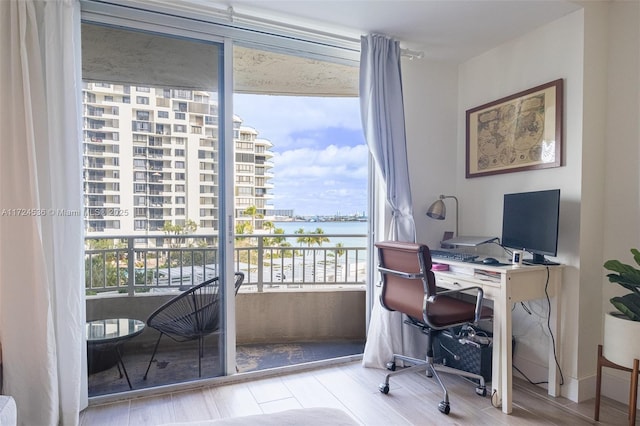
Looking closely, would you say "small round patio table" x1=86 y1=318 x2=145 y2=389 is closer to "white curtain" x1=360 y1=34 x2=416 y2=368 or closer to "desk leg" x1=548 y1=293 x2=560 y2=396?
"white curtain" x1=360 y1=34 x2=416 y2=368

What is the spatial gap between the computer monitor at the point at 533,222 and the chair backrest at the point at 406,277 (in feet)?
2.36

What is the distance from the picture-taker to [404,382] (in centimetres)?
246

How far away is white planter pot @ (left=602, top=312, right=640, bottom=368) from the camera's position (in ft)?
5.90

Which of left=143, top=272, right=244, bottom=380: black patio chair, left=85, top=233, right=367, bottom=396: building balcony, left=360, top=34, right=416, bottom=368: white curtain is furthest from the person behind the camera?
left=360, top=34, right=416, bottom=368: white curtain

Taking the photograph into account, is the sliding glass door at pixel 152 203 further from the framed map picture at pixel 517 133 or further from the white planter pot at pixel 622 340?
the white planter pot at pixel 622 340

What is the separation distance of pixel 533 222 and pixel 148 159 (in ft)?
8.03

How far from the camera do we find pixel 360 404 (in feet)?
7.11

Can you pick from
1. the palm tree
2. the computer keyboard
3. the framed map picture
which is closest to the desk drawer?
the computer keyboard

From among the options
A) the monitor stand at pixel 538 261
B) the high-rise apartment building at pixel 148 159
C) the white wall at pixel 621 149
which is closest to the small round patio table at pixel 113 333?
the high-rise apartment building at pixel 148 159

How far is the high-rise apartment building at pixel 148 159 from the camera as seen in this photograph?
2.18 meters

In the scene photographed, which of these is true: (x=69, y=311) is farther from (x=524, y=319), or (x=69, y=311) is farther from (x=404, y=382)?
(x=524, y=319)

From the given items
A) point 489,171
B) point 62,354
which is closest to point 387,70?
point 489,171

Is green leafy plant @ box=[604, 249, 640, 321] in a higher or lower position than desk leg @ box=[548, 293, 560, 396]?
higher

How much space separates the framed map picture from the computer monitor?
0.93ft
